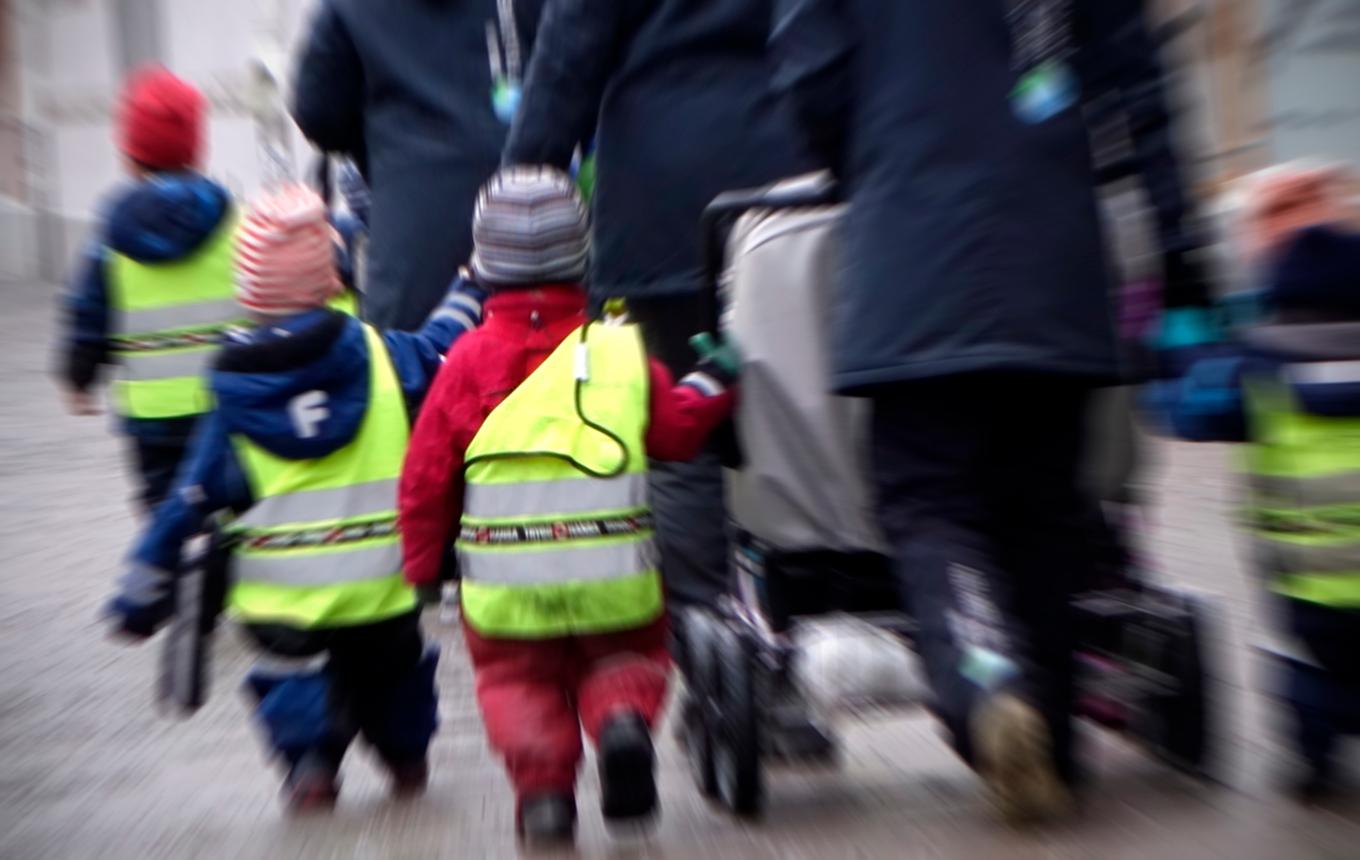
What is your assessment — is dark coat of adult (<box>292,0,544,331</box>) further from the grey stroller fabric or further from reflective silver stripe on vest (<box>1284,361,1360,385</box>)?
reflective silver stripe on vest (<box>1284,361,1360,385</box>)

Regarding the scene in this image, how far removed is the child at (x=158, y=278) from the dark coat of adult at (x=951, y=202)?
240 cm

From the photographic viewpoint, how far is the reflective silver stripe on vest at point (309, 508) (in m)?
3.81

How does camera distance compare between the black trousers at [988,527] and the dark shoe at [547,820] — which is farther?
the dark shoe at [547,820]

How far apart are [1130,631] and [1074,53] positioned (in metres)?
1.17

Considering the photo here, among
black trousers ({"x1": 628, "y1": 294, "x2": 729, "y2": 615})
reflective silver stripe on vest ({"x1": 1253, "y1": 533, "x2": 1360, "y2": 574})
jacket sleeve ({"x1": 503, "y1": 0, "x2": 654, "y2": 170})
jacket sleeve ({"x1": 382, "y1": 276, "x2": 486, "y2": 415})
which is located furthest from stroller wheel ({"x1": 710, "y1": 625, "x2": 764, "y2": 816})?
jacket sleeve ({"x1": 503, "y1": 0, "x2": 654, "y2": 170})

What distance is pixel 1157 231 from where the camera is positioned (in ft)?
10.9

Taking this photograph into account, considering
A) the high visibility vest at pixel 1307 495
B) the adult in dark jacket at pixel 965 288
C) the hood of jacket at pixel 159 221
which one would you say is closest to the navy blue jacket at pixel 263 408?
the adult in dark jacket at pixel 965 288

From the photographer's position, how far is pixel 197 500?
3.79m

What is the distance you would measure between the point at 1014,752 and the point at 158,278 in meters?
3.13

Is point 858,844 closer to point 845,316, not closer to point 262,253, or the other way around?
point 845,316

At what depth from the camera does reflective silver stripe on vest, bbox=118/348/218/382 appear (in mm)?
5141

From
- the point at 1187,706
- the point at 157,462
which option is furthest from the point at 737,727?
the point at 157,462

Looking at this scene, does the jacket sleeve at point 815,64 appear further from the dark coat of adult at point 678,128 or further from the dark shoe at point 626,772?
the dark shoe at point 626,772

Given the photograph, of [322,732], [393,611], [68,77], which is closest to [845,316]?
[393,611]
